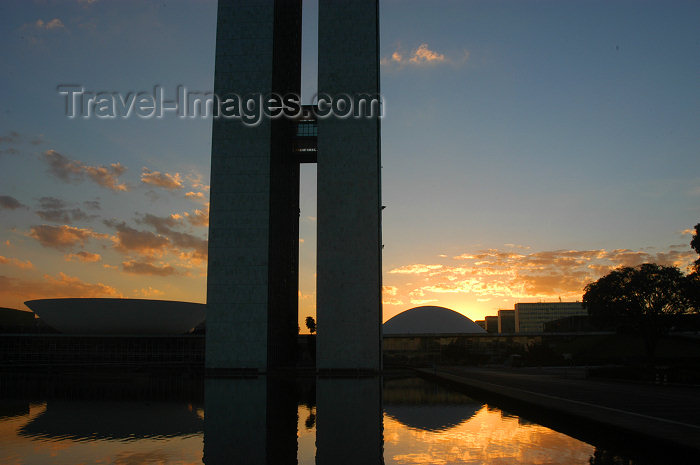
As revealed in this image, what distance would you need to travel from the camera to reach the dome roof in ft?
300

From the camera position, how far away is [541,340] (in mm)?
80438

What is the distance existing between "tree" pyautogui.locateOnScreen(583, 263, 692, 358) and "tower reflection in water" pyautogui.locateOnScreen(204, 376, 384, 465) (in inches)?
1472

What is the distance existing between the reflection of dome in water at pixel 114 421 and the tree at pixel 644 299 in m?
44.6

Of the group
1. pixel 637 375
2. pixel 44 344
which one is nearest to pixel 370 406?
pixel 637 375

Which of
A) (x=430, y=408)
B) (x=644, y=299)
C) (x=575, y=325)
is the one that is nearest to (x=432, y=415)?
(x=430, y=408)

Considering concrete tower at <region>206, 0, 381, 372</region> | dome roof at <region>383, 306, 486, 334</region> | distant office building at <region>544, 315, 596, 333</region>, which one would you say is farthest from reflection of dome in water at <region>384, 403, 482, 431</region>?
dome roof at <region>383, 306, 486, 334</region>

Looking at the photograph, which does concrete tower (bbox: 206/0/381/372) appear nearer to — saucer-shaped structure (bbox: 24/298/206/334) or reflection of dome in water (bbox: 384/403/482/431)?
saucer-shaped structure (bbox: 24/298/206/334)

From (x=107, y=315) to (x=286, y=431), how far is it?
6090cm

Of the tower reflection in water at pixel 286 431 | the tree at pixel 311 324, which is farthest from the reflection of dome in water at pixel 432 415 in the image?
the tree at pixel 311 324

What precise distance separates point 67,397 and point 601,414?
24750mm

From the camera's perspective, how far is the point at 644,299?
5638 centimetres

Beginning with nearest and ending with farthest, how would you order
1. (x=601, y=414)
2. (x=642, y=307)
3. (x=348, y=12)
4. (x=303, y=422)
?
(x=601, y=414) < (x=303, y=422) < (x=642, y=307) < (x=348, y=12)

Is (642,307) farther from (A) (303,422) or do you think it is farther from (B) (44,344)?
(B) (44,344)

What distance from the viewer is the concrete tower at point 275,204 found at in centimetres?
5944
